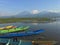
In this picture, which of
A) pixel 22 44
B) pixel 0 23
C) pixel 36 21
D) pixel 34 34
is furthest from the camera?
pixel 36 21

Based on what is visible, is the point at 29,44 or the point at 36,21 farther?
the point at 36,21

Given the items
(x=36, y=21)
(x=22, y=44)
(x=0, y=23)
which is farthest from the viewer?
(x=36, y=21)

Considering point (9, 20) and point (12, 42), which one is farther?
Result: point (9, 20)

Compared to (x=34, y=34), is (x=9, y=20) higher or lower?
higher

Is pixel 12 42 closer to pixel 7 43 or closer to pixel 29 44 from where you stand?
Answer: pixel 7 43

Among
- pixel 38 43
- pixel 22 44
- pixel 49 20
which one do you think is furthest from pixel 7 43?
pixel 49 20

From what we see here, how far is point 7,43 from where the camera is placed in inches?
84.1

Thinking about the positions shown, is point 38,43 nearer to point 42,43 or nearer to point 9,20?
point 42,43

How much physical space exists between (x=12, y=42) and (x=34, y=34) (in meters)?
2.75

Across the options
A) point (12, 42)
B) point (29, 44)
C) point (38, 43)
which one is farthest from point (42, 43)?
point (12, 42)

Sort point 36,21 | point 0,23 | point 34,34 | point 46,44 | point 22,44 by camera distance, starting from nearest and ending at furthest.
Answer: point 22,44, point 46,44, point 34,34, point 0,23, point 36,21

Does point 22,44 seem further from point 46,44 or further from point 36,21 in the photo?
point 36,21

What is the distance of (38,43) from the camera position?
221 centimetres

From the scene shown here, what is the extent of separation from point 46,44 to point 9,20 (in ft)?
18.8
